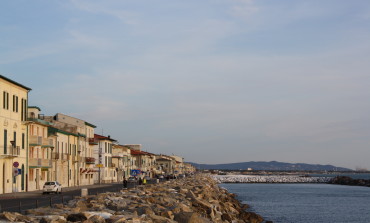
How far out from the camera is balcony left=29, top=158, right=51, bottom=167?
5346cm

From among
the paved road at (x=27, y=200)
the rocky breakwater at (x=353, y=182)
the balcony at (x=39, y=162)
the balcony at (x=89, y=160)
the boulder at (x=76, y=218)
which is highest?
the balcony at (x=89, y=160)

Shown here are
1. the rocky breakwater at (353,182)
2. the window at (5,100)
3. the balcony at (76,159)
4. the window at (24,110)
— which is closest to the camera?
the window at (5,100)

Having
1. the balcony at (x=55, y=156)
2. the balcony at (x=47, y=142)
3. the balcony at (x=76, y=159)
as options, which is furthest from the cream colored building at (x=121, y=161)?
the balcony at (x=47, y=142)

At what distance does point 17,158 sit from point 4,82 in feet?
24.4

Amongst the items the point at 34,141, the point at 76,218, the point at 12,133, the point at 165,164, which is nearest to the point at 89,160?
the point at 34,141

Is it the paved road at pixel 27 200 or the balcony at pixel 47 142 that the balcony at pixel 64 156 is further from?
the paved road at pixel 27 200

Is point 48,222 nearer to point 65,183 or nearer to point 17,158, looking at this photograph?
point 17,158

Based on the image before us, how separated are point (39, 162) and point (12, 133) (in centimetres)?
708

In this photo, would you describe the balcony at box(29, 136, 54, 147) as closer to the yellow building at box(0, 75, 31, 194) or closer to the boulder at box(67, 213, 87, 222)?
the yellow building at box(0, 75, 31, 194)

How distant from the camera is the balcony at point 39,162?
2105 inches

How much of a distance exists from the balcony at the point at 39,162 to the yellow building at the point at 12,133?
135 cm

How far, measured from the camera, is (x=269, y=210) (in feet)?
181

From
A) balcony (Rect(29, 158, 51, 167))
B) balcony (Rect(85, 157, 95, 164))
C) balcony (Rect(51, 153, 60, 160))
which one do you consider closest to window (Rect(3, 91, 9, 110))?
balcony (Rect(29, 158, 51, 167))

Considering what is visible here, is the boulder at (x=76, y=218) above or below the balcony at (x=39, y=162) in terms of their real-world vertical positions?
below
